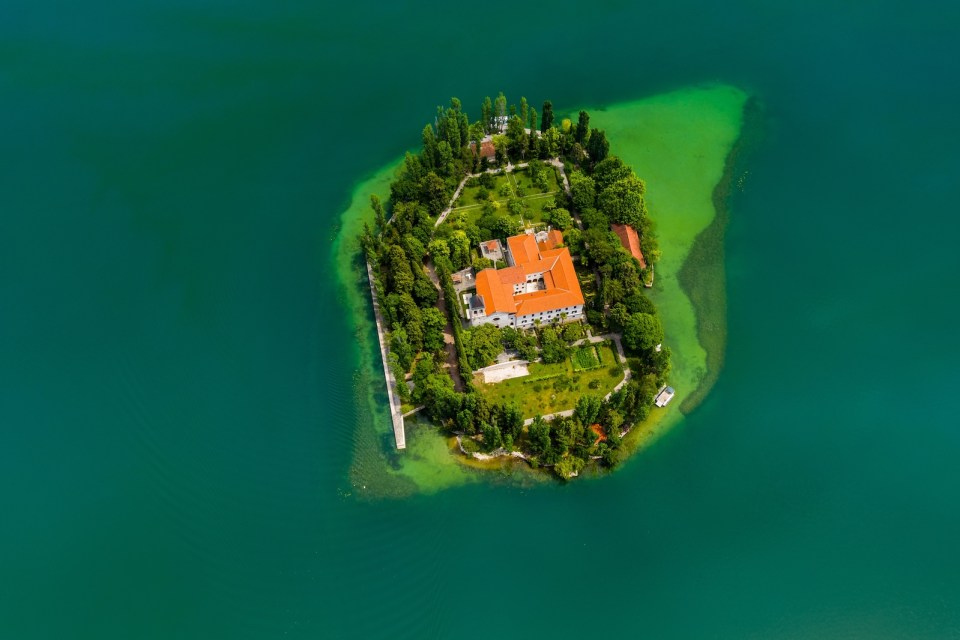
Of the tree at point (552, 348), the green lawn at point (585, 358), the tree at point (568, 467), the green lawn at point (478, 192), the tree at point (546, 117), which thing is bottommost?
the tree at point (568, 467)

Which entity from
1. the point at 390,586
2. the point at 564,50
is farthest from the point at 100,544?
the point at 564,50

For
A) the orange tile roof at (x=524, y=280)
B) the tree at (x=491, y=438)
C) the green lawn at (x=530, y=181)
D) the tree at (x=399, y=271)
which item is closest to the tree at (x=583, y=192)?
the green lawn at (x=530, y=181)

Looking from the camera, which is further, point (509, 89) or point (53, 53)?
point (53, 53)

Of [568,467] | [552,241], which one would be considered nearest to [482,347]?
[568,467]

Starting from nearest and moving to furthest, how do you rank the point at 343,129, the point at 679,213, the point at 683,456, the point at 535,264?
the point at 683,456
the point at 535,264
the point at 679,213
the point at 343,129

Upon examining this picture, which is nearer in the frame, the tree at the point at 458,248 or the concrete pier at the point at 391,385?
the concrete pier at the point at 391,385

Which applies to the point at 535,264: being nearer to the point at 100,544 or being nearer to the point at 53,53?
the point at 100,544

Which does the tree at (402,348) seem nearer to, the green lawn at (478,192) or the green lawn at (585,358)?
the green lawn at (585,358)

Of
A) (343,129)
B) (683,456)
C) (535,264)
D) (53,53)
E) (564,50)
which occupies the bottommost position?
(683,456)
